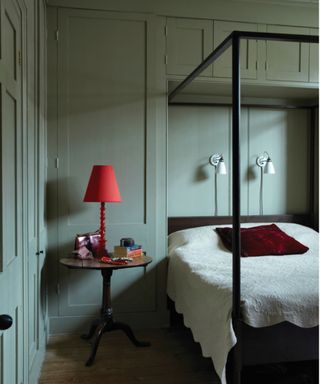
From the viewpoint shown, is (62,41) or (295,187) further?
(295,187)

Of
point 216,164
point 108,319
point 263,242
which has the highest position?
point 216,164

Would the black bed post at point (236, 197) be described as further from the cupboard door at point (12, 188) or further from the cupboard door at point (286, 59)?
the cupboard door at point (286, 59)

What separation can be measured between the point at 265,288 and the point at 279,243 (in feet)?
3.82

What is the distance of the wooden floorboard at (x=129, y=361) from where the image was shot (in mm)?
2477

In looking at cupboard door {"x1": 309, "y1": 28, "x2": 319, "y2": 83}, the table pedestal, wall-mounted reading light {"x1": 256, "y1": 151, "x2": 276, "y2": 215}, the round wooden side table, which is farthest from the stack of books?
cupboard door {"x1": 309, "y1": 28, "x2": 319, "y2": 83}

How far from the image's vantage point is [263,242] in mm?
3225

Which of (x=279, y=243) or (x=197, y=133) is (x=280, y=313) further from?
(x=197, y=133)

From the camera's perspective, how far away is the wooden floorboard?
8.13ft

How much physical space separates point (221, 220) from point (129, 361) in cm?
157

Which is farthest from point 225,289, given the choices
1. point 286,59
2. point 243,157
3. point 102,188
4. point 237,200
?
point 286,59

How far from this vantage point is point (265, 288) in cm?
215

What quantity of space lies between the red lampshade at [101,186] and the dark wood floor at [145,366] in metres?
1.11

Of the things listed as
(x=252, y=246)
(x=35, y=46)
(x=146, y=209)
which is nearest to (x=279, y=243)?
(x=252, y=246)

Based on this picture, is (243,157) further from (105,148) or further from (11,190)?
(11,190)
